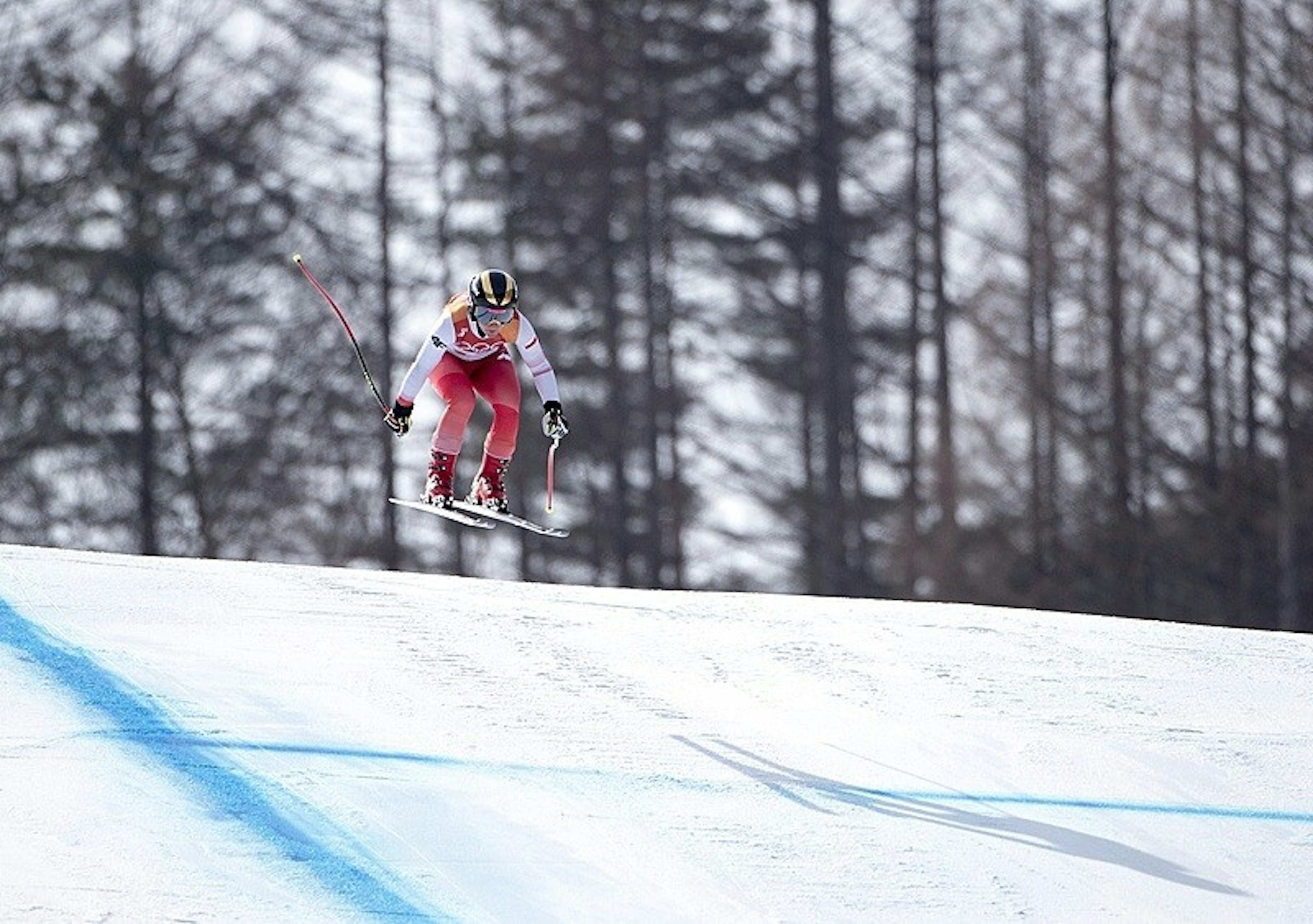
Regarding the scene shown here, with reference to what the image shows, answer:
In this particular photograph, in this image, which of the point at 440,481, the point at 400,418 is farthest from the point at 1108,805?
the point at 440,481

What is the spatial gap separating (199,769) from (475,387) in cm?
478

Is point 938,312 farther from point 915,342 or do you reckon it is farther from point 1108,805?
point 1108,805

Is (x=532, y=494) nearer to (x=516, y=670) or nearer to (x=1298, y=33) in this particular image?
(x=1298, y=33)

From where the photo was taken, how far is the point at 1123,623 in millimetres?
8961

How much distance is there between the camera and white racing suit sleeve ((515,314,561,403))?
31.6 ft

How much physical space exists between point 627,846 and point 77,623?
259 centimetres

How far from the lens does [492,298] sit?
9094 millimetres

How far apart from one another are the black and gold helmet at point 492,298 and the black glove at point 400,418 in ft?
1.95

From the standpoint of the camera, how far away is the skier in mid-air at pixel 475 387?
9570 mm

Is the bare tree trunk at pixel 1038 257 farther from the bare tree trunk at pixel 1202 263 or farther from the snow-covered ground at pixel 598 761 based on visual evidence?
A: the snow-covered ground at pixel 598 761

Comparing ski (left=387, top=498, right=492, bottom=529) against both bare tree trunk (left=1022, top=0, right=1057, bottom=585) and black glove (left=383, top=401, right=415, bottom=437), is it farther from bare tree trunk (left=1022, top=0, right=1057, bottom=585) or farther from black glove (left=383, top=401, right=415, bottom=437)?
bare tree trunk (left=1022, top=0, right=1057, bottom=585)

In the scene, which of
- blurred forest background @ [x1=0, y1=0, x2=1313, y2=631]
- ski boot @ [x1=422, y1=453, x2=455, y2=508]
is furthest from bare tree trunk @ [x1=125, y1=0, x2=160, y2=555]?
ski boot @ [x1=422, y1=453, x2=455, y2=508]

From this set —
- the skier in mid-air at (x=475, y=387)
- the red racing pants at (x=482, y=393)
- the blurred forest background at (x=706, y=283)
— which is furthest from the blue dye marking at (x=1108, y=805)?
the blurred forest background at (x=706, y=283)

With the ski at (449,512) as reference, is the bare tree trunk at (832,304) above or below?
above
